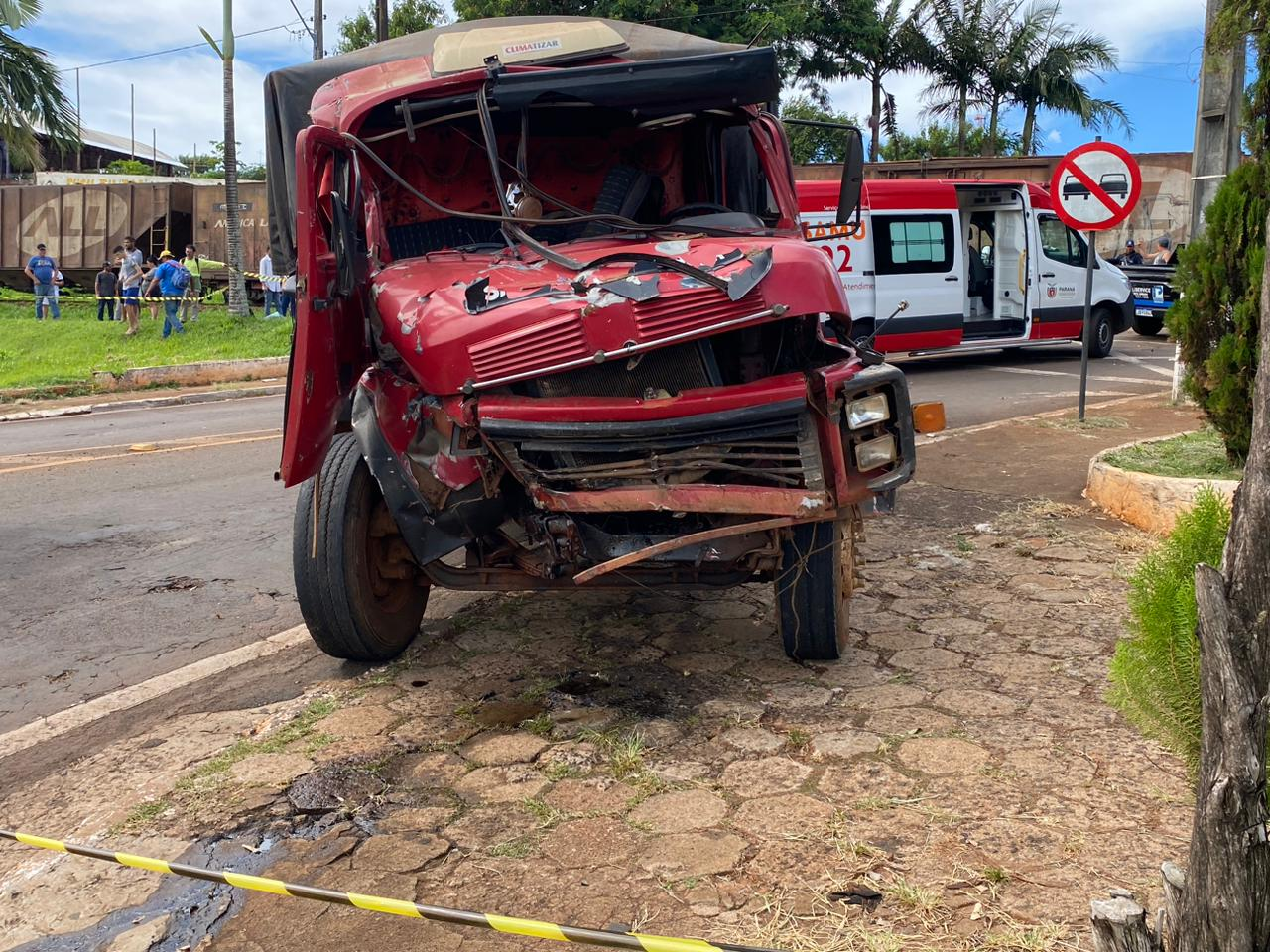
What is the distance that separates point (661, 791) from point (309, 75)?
4123 mm

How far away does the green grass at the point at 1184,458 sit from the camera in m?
6.61

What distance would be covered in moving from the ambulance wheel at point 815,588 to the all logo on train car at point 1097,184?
5.97 meters

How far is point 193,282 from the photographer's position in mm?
25625

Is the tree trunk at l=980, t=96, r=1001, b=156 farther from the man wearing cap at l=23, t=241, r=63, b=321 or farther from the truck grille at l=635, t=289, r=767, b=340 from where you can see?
the truck grille at l=635, t=289, r=767, b=340

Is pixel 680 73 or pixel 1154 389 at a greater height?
pixel 680 73

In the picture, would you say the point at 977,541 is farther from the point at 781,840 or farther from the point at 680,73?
the point at 781,840

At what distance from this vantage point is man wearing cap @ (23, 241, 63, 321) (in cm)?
2405

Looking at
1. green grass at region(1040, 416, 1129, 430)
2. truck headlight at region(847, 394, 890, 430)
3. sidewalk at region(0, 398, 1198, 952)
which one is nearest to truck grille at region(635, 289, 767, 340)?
truck headlight at region(847, 394, 890, 430)

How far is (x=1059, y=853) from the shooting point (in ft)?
9.93

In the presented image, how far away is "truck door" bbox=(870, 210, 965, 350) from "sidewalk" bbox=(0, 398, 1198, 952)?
31.9ft

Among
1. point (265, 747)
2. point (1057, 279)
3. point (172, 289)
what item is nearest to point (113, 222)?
point (172, 289)

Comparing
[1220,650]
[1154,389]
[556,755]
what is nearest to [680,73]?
[556,755]

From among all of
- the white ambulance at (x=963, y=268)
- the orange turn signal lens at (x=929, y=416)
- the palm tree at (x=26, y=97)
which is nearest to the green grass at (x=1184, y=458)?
the orange turn signal lens at (x=929, y=416)

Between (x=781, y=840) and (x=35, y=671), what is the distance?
3320mm
